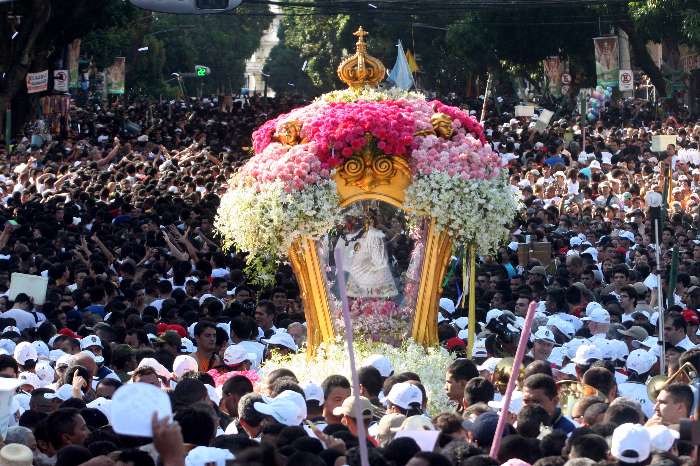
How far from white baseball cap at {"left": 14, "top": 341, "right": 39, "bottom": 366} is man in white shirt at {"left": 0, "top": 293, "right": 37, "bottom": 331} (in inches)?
93.9

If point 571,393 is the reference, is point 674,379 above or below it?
above

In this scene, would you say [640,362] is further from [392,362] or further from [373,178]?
[373,178]

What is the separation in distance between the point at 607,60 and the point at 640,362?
35.4m

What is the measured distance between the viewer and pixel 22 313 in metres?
14.4

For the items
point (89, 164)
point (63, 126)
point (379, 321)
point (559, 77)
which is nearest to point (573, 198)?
point (89, 164)

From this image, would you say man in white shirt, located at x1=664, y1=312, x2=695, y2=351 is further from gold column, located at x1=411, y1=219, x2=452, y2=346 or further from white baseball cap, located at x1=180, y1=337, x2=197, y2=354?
white baseball cap, located at x1=180, y1=337, x2=197, y2=354

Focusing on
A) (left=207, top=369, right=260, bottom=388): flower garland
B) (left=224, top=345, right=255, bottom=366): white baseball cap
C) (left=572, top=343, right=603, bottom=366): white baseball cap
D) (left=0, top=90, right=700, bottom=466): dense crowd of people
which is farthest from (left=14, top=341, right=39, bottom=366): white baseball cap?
(left=572, top=343, right=603, bottom=366): white baseball cap

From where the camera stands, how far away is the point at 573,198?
2417 centimetres

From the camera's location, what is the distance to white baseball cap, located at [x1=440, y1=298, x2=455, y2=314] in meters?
16.1

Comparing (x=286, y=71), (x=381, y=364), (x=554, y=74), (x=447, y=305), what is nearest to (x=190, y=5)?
(x=447, y=305)

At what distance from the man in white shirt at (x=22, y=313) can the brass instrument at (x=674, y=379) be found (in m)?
6.33

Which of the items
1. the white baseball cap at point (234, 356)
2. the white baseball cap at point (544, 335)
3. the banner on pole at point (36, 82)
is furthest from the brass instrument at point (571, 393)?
the banner on pole at point (36, 82)

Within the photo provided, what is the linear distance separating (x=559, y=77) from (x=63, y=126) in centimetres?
1838

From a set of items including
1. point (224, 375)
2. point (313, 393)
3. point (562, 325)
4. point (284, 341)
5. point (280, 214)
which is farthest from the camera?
point (562, 325)
